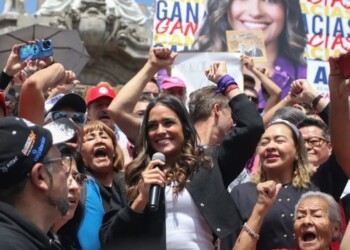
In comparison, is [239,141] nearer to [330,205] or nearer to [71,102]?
[330,205]

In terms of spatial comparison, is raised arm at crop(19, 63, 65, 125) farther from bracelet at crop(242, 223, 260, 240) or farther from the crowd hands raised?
bracelet at crop(242, 223, 260, 240)

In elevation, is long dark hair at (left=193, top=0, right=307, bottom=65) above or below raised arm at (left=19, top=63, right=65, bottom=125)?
below

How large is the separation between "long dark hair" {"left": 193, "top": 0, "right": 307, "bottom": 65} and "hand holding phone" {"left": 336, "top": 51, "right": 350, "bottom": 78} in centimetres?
439

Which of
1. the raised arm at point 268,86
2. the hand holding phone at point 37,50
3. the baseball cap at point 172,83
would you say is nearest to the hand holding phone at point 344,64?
the hand holding phone at point 37,50

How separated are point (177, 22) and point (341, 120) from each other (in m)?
4.96

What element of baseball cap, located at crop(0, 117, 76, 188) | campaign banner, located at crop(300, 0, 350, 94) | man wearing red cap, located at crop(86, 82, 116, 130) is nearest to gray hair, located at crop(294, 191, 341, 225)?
man wearing red cap, located at crop(86, 82, 116, 130)

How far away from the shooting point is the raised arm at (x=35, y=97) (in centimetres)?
553

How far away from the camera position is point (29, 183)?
12.1ft

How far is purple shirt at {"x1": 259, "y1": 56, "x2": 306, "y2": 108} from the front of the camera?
972cm

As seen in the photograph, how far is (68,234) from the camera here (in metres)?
5.61

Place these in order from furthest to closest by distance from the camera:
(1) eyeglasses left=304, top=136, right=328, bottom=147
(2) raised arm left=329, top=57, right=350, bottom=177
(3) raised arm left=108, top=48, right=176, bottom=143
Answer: (1) eyeglasses left=304, top=136, right=328, bottom=147 → (3) raised arm left=108, top=48, right=176, bottom=143 → (2) raised arm left=329, top=57, right=350, bottom=177

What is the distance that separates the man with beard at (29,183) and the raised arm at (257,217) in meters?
1.86

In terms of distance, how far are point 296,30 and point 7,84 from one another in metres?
4.36

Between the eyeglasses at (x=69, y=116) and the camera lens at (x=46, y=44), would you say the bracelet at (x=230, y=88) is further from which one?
the camera lens at (x=46, y=44)
